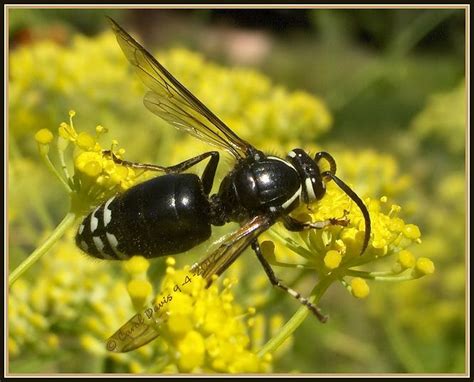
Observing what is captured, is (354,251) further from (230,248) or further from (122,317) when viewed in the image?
(122,317)

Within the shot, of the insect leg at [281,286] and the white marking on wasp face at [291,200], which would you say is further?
the white marking on wasp face at [291,200]

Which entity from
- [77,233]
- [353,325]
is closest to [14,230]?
[77,233]

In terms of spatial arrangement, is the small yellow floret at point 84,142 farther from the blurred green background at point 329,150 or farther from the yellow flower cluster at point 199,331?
the blurred green background at point 329,150

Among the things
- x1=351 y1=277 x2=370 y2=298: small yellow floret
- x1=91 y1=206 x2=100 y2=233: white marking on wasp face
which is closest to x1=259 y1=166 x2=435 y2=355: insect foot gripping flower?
x1=351 y1=277 x2=370 y2=298: small yellow floret

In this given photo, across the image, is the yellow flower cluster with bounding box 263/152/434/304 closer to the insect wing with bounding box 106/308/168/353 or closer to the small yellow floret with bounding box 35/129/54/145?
the insect wing with bounding box 106/308/168/353

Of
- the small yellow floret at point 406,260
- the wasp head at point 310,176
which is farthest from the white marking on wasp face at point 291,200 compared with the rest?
the small yellow floret at point 406,260

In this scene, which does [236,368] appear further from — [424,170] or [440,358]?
[424,170]
